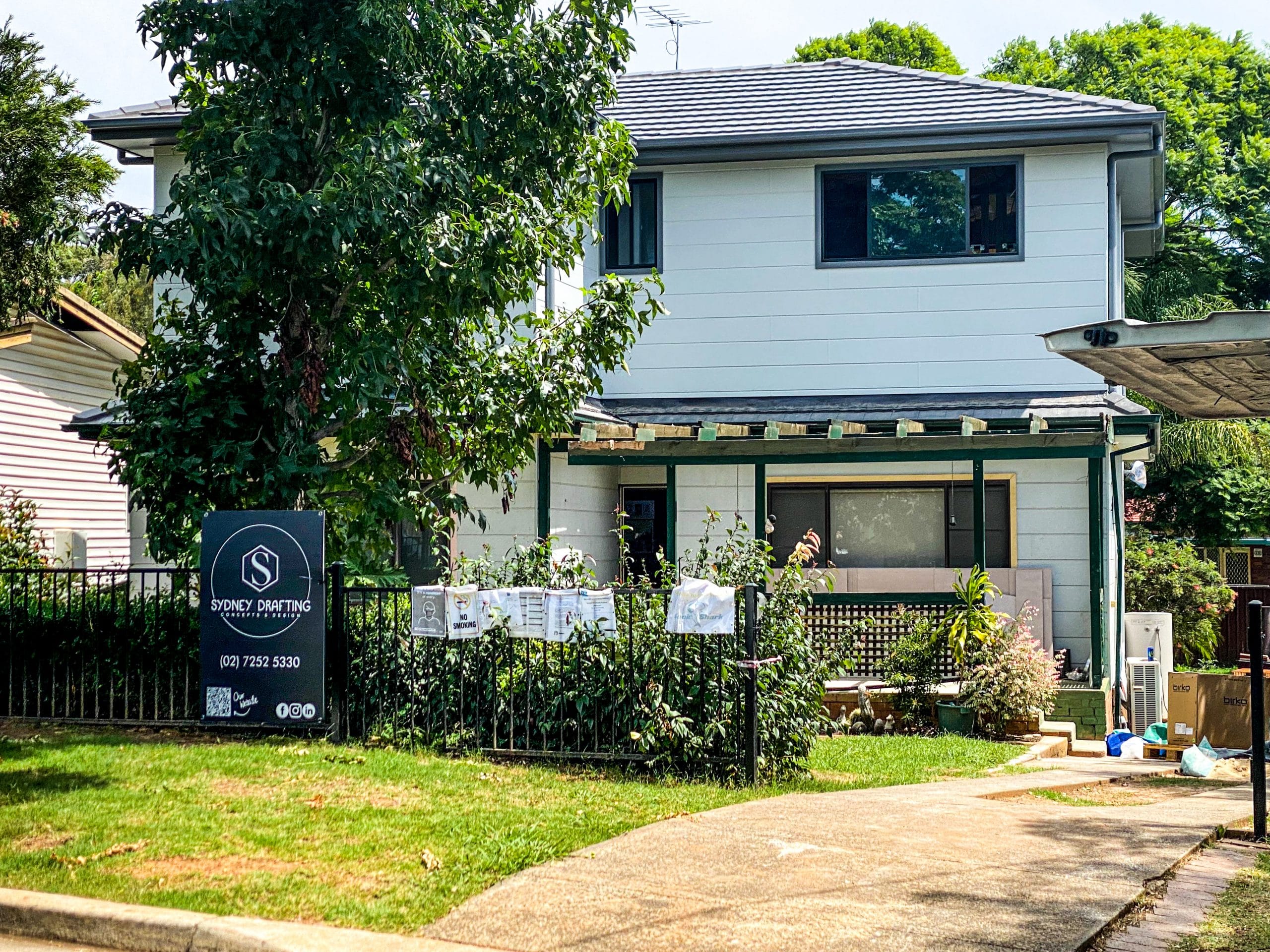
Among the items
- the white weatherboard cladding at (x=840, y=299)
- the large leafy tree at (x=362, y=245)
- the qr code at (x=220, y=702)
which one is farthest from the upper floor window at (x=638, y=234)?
the qr code at (x=220, y=702)

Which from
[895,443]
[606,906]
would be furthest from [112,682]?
[895,443]

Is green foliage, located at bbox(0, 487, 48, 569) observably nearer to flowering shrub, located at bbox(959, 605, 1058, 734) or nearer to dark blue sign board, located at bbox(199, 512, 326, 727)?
dark blue sign board, located at bbox(199, 512, 326, 727)

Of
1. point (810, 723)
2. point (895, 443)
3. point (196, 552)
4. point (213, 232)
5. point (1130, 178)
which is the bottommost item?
point (810, 723)

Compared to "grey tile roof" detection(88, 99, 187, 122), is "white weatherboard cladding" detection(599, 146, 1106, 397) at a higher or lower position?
lower

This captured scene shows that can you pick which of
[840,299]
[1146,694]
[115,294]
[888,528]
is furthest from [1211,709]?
[115,294]

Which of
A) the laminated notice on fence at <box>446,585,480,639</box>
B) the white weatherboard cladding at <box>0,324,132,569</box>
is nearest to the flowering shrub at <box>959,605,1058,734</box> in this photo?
the laminated notice on fence at <box>446,585,480,639</box>

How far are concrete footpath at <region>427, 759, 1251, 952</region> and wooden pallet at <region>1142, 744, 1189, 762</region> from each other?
3.90 meters

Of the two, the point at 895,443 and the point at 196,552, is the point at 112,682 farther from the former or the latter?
the point at 895,443

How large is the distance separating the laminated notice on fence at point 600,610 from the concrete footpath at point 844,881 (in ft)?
5.92

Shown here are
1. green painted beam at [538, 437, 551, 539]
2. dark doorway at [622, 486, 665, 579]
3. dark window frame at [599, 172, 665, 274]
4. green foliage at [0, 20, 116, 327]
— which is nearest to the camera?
green painted beam at [538, 437, 551, 539]

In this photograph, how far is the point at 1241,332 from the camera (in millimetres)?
7516

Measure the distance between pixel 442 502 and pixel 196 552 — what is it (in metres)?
2.06

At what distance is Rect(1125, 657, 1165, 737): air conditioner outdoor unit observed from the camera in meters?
15.8

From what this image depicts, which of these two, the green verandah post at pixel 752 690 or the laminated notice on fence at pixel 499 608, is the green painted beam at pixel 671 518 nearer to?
the laminated notice on fence at pixel 499 608
